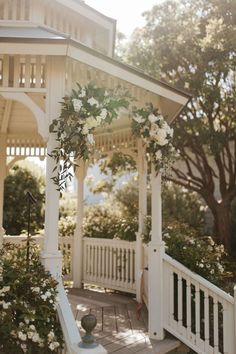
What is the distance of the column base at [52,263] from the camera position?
3.70m

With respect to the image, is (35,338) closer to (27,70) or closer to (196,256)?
(27,70)

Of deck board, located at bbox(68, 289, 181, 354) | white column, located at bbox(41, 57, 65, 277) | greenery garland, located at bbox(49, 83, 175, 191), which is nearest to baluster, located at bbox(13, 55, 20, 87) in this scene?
white column, located at bbox(41, 57, 65, 277)

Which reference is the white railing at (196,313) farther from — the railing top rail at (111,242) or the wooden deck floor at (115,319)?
the railing top rail at (111,242)

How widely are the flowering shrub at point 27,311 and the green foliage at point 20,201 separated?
9221 mm

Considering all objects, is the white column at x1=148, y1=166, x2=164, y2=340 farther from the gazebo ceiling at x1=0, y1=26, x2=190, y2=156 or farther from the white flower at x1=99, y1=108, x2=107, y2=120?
the white flower at x1=99, y1=108, x2=107, y2=120

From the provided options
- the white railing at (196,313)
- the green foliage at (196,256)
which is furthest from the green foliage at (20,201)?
the white railing at (196,313)

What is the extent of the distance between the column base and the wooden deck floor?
4.05 ft

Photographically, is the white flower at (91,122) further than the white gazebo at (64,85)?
No

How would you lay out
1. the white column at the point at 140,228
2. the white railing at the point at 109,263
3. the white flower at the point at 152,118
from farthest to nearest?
the white railing at the point at 109,263, the white column at the point at 140,228, the white flower at the point at 152,118

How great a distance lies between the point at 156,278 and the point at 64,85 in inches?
102

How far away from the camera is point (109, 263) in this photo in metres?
7.47

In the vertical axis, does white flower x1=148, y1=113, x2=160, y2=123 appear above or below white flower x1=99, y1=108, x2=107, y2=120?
above

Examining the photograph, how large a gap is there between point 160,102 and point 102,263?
3.70 m

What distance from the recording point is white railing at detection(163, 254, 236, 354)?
14.6 feet
